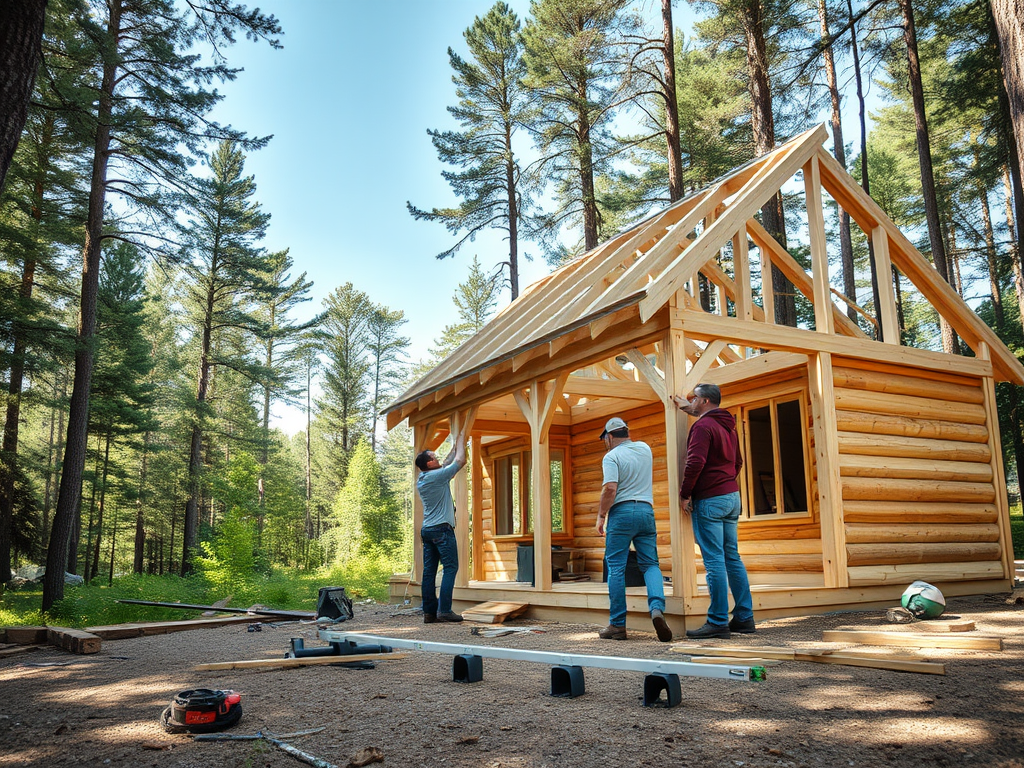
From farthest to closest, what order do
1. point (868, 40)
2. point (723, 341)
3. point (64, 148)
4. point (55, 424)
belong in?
point (55, 424) → point (64, 148) → point (868, 40) → point (723, 341)

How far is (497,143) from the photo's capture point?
21.9 metres

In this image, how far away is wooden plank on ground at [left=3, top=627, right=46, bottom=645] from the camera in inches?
302

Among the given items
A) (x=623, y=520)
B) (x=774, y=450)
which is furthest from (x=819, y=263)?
(x=623, y=520)

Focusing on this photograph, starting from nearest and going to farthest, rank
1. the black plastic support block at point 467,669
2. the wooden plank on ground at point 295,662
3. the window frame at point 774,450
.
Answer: the black plastic support block at point 467,669
the wooden plank on ground at point 295,662
the window frame at point 774,450

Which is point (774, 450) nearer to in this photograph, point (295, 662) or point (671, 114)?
point (295, 662)

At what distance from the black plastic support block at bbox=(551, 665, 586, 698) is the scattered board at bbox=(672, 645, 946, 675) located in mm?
836

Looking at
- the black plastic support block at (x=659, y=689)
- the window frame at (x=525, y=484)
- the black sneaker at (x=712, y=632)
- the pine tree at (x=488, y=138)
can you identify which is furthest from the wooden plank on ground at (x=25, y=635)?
the pine tree at (x=488, y=138)

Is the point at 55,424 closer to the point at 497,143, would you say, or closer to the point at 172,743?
the point at 497,143

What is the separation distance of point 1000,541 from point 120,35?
686 inches

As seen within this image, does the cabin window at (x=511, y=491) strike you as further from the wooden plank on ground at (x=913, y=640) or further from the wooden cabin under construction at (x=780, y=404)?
the wooden plank on ground at (x=913, y=640)

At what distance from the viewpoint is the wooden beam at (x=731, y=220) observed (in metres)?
7.02

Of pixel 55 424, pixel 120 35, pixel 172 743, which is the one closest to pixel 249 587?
pixel 120 35

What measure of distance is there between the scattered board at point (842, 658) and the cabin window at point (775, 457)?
4842 millimetres

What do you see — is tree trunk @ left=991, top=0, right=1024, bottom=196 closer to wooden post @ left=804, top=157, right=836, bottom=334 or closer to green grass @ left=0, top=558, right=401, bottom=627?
wooden post @ left=804, top=157, right=836, bottom=334
